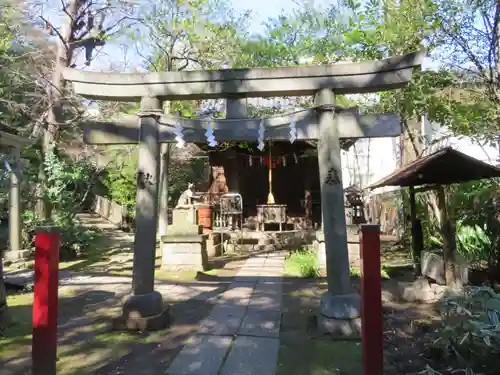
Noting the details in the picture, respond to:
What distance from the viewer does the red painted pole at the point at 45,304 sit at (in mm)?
3109

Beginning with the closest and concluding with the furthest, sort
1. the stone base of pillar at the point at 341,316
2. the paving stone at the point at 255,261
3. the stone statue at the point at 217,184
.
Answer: the stone base of pillar at the point at 341,316
the paving stone at the point at 255,261
the stone statue at the point at 217,184

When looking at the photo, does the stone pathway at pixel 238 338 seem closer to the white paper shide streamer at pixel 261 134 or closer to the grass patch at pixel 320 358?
the grass patch at pixel 320 358

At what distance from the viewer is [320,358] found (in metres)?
4.21

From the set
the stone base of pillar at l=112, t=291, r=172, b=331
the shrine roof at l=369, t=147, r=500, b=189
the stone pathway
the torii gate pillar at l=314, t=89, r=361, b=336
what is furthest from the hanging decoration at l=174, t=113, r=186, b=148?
the shrine roof at l=369, t=147, r=500, b=189

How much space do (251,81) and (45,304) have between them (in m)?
3.83

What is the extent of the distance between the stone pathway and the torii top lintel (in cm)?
335

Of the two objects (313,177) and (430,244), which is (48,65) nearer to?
(313,177)

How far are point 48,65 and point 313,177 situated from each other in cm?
1202

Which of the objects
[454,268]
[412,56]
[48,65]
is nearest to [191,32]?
[48,65]

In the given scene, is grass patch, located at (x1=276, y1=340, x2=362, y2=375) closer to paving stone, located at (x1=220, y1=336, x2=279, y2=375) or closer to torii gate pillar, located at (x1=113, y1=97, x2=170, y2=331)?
paving stone, located at (x1=220, y1=336, x2=279, y2=375)

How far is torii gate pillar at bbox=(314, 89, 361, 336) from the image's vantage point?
193 inches

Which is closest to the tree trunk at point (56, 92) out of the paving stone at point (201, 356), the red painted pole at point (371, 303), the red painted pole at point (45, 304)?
the paving stone at point (201, 356)

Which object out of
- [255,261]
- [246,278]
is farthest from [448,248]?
[255,261]

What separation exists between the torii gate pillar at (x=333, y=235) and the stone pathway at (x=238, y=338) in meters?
0.83
